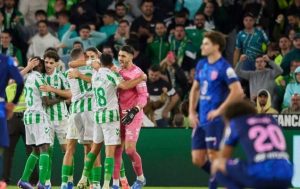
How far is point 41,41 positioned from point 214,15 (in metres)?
3.80

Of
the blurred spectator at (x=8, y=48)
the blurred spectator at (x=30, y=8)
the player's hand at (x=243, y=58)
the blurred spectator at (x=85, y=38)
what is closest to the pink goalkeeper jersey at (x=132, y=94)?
the player's hand at (x=243, y=58)

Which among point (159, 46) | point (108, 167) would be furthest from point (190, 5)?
point (108, 167)

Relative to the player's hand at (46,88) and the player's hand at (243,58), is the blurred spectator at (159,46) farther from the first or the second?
the player's hand at (46,88)

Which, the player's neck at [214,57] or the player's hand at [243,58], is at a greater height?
the player's hand at [243,58]

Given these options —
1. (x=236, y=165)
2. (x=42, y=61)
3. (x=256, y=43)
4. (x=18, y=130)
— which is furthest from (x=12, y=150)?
(x=236, y=165)

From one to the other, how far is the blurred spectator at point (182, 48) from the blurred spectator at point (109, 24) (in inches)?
56.8

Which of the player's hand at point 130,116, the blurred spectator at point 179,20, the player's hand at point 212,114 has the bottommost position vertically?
the player's hand at point 212,114

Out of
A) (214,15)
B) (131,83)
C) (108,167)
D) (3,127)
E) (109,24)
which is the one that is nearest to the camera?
(3,127)

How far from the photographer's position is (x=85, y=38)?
24.4 metres

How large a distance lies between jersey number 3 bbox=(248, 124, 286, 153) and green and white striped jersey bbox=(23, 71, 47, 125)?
6412 mm

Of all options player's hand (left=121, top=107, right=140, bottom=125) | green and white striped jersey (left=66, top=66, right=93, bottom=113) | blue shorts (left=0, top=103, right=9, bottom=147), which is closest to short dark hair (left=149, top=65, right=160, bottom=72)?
green and white striped jersey (left=66, top=66, right=93, bottom=113)

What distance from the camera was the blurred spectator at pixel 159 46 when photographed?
79.9 feet

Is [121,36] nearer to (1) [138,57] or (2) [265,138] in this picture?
(1) [138,57]

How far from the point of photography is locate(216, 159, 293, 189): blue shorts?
12531 millimetres
